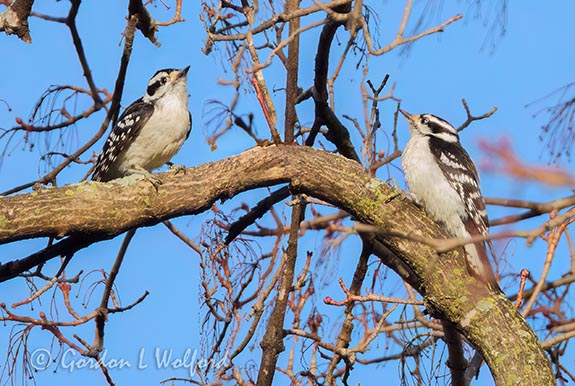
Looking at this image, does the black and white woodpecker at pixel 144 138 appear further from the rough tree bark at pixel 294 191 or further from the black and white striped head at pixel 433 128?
the black and white striped head at pixel 433 128

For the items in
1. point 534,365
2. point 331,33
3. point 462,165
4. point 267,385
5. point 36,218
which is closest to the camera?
point 534,365

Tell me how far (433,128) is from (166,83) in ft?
7.54

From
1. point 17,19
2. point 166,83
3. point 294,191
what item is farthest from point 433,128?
point 17,19

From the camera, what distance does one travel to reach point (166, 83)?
7.28 m

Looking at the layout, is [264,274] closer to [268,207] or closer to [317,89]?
[268,207]

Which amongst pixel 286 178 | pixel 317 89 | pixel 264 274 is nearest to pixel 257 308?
pixel 264 274

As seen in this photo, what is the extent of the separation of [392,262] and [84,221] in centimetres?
203

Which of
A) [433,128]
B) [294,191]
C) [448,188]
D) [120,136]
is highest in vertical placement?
[433,128]

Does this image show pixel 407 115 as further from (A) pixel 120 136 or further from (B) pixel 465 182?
(A) pixel 120 136

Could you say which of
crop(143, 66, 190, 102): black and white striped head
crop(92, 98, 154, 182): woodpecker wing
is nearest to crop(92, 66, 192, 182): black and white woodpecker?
crop(92, 98, 154, 182): woodpecker wing

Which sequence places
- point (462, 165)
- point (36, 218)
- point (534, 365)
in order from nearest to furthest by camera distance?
point (534, 365) → point (36, 218) → point (462, 165)

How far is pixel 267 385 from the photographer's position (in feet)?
17.9

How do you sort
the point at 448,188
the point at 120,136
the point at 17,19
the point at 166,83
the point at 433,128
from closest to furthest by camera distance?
the point at 17,19
the point at 448,188
the point at 120,136
the point at 433,128
the point at 166,83

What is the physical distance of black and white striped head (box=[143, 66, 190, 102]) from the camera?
7234 mm
